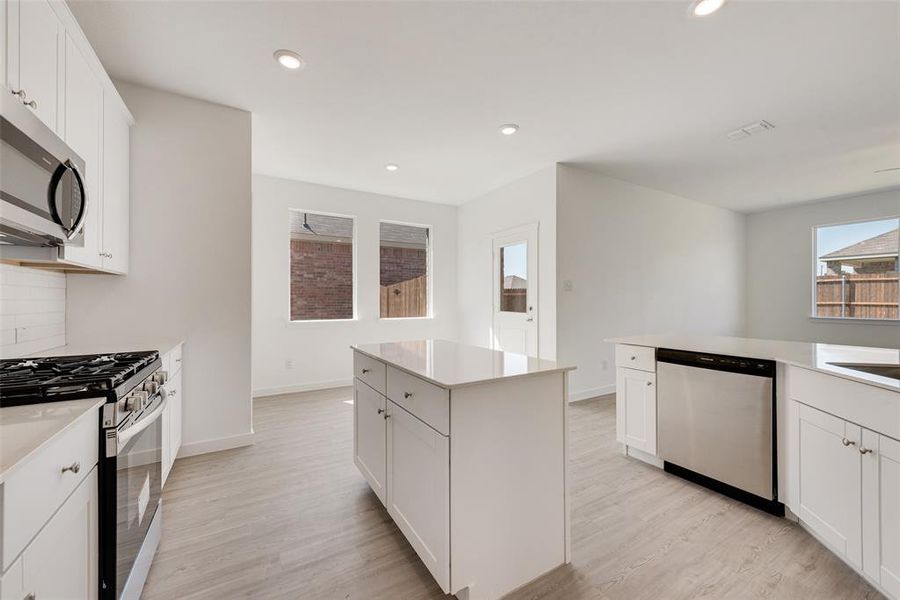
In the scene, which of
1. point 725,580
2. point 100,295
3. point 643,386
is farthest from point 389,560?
point 100,295

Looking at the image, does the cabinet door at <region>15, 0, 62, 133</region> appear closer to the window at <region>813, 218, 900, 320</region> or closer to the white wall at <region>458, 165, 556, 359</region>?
the white wall at <region>458, 165, 556, 359</region>

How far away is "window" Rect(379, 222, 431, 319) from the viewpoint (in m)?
5.38

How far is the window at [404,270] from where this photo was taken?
5.38 metres

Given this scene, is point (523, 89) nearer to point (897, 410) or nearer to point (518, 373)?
point (518, 373)

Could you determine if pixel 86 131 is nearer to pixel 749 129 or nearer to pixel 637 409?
pixel 637 409

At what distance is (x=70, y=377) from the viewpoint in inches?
49.4

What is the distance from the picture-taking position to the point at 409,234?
18.5 ft

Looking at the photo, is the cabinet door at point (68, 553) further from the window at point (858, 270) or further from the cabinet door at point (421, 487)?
the window at point (858, 270)

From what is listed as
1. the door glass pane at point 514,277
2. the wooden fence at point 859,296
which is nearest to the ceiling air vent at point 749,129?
the door glass pane at point 514,277

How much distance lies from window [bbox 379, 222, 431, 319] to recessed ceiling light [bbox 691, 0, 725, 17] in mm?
4176

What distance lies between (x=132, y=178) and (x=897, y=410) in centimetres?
436

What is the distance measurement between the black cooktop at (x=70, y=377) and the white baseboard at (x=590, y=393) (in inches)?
155

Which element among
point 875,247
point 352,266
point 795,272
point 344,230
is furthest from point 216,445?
point 875,247

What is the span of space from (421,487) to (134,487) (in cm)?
111
